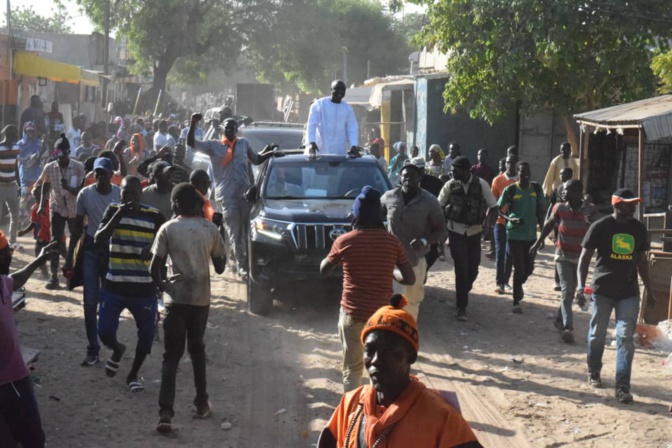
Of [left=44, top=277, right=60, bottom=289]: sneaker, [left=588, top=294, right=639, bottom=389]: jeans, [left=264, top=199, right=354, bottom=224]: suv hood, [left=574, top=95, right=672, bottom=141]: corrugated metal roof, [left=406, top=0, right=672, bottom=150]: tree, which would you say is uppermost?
[left=406, top=0, right=672, bottom=150]: tree

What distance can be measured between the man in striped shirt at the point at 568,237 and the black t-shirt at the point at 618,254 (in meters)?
1.97

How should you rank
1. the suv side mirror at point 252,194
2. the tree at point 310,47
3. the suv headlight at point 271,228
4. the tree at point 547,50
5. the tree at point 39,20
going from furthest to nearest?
the tree at point 39,20
the tree at point 310,47
the tree at point 547,50
the suv side mirror at point 252,194
the suv headlight at point 271,228

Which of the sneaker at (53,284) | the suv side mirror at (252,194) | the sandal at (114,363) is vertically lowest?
the sandal at (114,363)

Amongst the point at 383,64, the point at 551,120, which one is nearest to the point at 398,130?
the point at 551,120

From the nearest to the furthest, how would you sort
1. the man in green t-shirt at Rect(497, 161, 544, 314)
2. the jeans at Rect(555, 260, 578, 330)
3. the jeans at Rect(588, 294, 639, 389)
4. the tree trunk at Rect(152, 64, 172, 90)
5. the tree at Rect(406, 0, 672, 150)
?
the jeans at Rect(588, 294, 639, 389) → the jeans at Rect(555, 260, 578, 330) → the man in green t-shirt at Rect(497, 161, 544, 314) → the tree at Rect(406, 0, 672, 150) → the tree trunk at Rect(152, 64, 172, 90)

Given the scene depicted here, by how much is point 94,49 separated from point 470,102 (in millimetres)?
39895

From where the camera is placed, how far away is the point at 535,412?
811 cm

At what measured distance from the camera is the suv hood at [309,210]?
36.9ft

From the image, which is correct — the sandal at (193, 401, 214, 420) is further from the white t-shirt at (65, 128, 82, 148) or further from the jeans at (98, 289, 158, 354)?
the white t-shirt at (65, 128, 82, 148)

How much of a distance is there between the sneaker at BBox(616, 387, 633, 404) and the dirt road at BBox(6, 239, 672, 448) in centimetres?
8

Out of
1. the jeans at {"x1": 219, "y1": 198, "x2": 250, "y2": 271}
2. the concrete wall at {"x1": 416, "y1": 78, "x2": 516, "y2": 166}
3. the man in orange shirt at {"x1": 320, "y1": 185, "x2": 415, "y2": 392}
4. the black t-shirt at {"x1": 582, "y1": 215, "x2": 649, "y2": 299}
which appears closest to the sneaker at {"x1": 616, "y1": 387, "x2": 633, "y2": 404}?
the black t-shirt at {"x1": 582, "y1": 215, "x2": 649, "y2": 299}

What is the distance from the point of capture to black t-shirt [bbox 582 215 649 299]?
831 centimetres

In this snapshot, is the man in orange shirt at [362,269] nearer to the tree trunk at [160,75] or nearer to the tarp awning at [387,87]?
the tarp awning at [387,87]

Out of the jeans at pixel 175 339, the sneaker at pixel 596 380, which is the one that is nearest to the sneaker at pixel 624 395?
the sneaker at pixel 596 380
